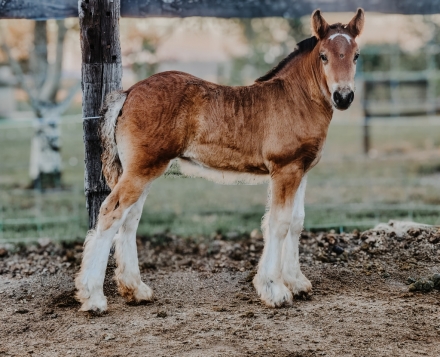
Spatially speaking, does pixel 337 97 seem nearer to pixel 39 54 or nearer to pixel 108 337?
pixel 108 337

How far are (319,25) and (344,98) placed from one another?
883 mm

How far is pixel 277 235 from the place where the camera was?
555 centimetres

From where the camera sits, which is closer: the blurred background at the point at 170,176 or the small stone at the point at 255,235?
the small stone at the point at 255,235

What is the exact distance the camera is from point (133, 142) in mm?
5395

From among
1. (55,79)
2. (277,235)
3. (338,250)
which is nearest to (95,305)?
(277,235)

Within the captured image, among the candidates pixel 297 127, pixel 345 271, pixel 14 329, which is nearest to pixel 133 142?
pixel 297 127

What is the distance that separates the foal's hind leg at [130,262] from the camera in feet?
18.4

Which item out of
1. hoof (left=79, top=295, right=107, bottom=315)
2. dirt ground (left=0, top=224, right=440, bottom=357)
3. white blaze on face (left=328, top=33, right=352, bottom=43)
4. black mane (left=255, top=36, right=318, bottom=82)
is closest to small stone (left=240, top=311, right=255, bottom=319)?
dirt ground (left=0, top=224, right=440, bottom=357)

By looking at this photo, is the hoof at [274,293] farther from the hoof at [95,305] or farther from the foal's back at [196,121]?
the hoof at [95,305]

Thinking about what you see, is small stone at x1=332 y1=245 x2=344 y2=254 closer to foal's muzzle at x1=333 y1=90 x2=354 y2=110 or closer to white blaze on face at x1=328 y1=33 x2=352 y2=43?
foal's muzzle at x1=333 y1=90 x2=354 y2=110

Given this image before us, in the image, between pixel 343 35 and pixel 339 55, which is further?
pixel 343 35

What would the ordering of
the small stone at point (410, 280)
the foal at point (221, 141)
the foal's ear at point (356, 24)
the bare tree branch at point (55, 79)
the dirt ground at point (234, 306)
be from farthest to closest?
the bare tree branch at point (55, 79) < the small stone at point (410, 280) < the foal's ear at point (356, 24) < the foal at point (221, 141) < the dirt ground at point (234, 306)

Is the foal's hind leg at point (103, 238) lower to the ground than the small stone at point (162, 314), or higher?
higher

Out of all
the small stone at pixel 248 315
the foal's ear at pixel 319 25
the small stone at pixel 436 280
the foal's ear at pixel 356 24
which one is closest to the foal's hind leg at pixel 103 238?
the small stone at pixel 248 315
